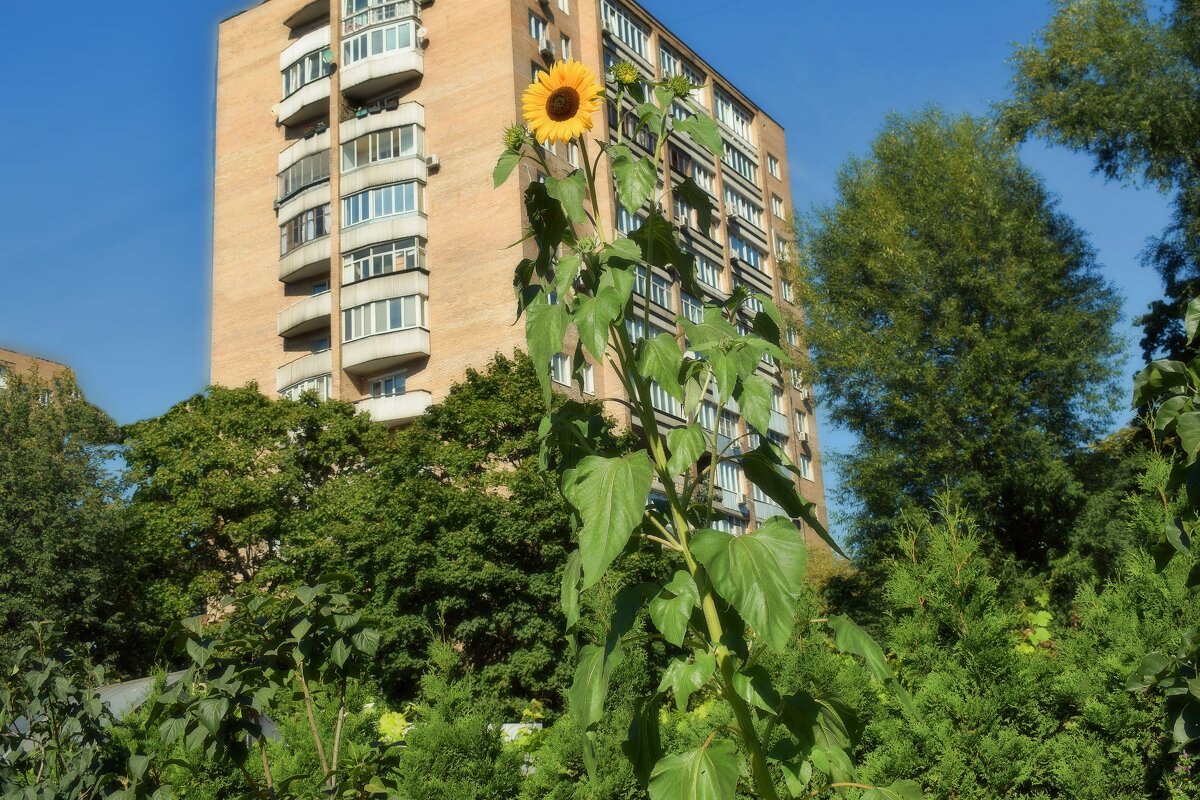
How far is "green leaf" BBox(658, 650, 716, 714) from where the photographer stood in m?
3.22

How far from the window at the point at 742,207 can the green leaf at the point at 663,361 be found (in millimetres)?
52633

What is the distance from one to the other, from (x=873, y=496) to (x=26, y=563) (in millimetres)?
24962

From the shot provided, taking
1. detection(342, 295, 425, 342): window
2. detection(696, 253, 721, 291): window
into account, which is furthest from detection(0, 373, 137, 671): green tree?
detection(696, 253, 721, 291): window

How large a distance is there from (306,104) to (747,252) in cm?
2283

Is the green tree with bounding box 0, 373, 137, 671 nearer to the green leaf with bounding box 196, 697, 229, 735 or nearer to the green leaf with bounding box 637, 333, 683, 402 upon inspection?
the green leaf with bounding box 196, 697, 229, 735

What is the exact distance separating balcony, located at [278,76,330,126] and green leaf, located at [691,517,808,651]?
4384cm

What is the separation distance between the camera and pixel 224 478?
112ft

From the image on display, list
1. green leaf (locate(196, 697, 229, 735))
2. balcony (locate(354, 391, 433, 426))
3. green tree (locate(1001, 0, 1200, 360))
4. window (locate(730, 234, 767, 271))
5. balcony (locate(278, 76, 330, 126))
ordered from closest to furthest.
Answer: green leaf (locate(196, 697, 229, 735)) → green tree (locate(1001, 0, 1200, 360)) → balcony (locate(354, 391, 433, 426)) → balcony (locate(278, 76, 330, 126)) → window (locate(730, 234, 767, 271))

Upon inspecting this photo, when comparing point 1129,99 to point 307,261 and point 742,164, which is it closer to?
point 307,261

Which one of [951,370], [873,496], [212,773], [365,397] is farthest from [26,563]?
[212,773]

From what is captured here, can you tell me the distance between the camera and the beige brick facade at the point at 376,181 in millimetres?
40312

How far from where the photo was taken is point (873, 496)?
2834 centimetres

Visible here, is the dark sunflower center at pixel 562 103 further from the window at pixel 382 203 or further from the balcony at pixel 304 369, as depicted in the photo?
the window at pixel 382 203

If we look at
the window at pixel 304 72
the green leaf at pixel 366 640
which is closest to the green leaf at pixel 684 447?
the green leaf at pixel 366 640
